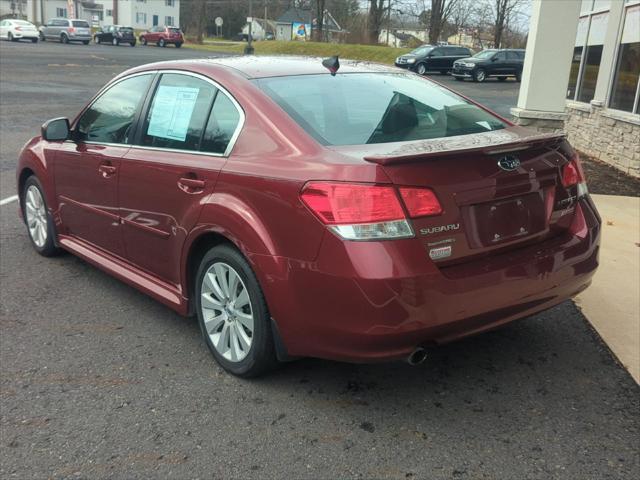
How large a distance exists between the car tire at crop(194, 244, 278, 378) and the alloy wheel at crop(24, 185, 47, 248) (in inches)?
93.4

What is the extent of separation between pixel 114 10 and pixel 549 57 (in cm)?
8830

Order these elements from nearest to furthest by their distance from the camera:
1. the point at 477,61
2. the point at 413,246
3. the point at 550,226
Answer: the point at 413,246 < the point at 550,226 < the point at 477,61

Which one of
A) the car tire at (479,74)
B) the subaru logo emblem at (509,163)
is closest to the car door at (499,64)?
the car tire at (479,74)

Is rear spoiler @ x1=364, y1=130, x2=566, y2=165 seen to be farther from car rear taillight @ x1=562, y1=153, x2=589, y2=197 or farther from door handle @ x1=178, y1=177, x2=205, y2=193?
door handle @ x1=178, y1=177, x2=205, y2=193

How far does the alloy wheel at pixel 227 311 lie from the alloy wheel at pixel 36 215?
7.87ft

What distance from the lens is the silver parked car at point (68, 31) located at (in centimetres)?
5341

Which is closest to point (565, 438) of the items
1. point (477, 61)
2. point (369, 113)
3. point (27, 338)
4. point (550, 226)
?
point (550, 226)

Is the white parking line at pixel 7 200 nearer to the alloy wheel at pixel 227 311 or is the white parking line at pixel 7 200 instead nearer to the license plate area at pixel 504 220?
the alloy wheel at pixel 227 311

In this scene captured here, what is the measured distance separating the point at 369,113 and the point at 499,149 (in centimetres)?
80

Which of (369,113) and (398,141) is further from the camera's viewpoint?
(369,113)

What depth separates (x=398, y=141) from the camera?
3.33 m

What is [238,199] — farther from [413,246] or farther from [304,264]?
[413,246]

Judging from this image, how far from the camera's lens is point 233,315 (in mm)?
3533

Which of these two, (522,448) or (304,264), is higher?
(304,264)
